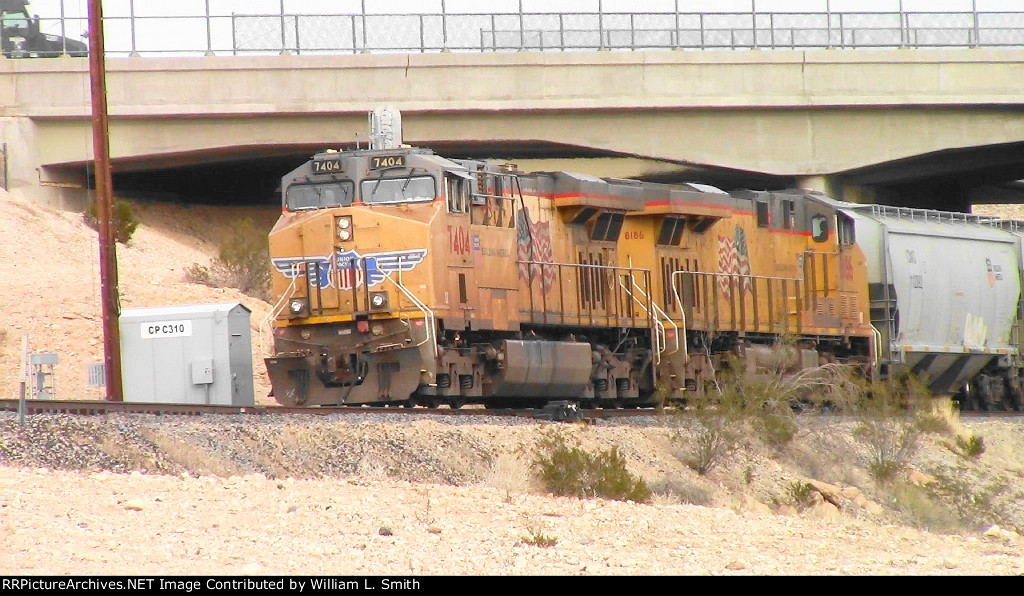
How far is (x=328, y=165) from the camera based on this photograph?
1944 centimetres

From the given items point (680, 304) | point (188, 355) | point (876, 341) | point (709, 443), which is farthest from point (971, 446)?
point (188, 355)

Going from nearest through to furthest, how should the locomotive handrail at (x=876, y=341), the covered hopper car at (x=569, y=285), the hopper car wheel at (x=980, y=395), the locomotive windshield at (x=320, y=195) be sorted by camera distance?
1. the covered hopper car at (x=569, y=285)
2. the locomotive windshield at (x=320, y=195)
3. the locomotive handrail at (x=876, y=341)
4. the hopper car wheel at (x=980, y=395)

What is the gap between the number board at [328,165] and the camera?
19391 mm

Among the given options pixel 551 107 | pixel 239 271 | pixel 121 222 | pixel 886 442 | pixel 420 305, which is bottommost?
pixel 886 442

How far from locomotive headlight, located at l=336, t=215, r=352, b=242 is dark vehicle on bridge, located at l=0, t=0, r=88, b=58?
19682mm

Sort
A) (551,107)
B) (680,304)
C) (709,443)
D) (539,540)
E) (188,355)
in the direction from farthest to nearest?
(551,107)
(680,304)
(188,355)
(709,443)
(539,540)

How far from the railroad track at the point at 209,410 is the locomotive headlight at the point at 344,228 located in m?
2.45

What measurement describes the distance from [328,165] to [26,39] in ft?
68.6

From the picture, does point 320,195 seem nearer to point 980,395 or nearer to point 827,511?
point 827,511

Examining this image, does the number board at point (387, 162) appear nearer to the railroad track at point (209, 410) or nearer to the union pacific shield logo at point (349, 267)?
the union pacific shield logo at point (349, 267)

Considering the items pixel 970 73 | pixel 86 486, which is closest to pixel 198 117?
pixel 970 73

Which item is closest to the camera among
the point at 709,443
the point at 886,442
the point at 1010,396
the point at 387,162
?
the point at 709,443

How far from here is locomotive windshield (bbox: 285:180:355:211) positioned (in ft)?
63.2

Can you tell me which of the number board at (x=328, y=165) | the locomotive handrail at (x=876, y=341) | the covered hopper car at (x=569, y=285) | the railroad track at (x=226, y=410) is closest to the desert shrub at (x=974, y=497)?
the covered hopper car at (x=569, y=285)
